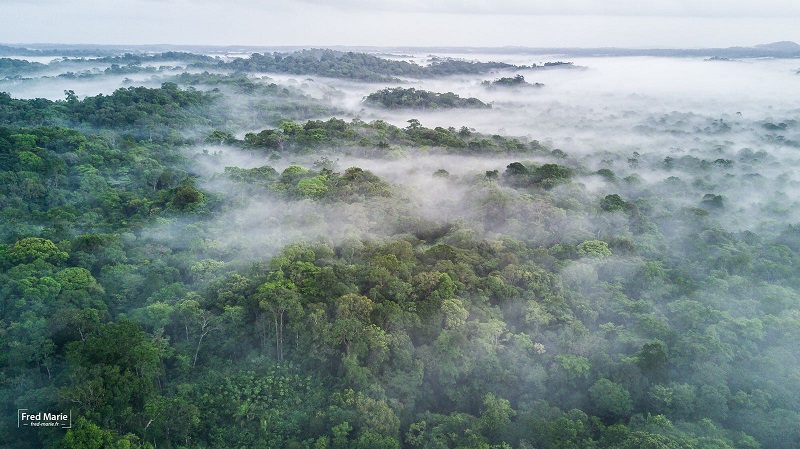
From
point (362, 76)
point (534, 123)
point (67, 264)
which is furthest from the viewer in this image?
point (362, 76)

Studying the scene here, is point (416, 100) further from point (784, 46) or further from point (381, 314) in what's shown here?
point (784, 46)

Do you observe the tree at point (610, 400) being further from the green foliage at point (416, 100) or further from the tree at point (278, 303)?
the green foliage at point (416, 100)

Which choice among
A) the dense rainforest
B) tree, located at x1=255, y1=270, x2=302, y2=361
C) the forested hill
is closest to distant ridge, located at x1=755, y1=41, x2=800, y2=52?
the forested hill

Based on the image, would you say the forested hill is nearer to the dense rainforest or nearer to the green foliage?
the green foliage

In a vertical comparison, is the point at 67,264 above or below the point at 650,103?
below

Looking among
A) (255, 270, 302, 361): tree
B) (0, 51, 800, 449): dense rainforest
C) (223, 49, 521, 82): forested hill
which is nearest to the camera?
(0, 51, 800, 449): dense rainforest

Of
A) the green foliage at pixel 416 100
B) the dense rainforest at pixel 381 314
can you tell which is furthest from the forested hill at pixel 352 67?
the dense rainforest at pixel 381 314

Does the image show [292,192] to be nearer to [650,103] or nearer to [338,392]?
[338,392]

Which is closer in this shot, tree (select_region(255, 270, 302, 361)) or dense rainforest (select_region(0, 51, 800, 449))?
dense rainforest (select_region(0, 51, 800, 449))

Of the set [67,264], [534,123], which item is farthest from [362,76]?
[67,264]
